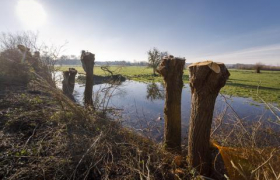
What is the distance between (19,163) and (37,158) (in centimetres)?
29

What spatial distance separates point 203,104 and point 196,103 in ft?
0.40

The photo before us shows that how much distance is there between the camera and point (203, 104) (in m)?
2.54

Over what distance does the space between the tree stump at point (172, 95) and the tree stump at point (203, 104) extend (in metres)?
0.75

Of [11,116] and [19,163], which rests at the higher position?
[11,116]

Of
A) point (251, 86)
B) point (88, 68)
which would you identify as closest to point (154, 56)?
point (251, 86)

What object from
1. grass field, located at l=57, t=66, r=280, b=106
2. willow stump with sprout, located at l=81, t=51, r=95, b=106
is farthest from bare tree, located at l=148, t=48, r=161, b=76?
willow stump with sprout, located at l=81, t=51, r=95, b=106

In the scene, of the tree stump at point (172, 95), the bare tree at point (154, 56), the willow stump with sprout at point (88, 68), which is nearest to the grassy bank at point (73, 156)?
the tree stump at point (172, 95)

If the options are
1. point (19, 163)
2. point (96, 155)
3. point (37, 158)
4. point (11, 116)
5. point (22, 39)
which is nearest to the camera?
point (19, 163)

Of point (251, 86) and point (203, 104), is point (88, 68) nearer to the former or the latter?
point (203, 104)

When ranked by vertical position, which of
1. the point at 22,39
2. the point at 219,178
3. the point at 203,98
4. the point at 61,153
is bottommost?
the point at 219,178

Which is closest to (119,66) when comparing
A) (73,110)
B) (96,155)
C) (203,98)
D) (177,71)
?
(73,110)

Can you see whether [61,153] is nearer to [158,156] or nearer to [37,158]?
[37,158]

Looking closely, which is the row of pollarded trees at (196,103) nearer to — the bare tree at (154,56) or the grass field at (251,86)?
the grass field at (251,86)

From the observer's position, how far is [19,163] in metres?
2.75
